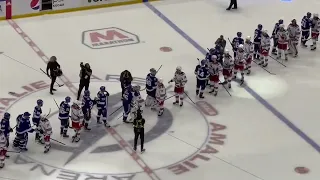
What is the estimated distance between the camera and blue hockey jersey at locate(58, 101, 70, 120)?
1533cm

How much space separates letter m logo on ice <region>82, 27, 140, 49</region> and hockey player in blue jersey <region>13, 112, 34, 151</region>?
5620 millimetres

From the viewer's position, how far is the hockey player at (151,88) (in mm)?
16625

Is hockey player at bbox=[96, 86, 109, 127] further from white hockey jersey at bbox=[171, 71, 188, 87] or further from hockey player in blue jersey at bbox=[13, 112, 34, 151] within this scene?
white hockey jersey at bbox=[171, 71, 188, 87]

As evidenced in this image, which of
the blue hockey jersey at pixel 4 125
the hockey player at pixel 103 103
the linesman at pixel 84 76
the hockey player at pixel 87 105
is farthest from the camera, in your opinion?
the linesman at pixel 84 76

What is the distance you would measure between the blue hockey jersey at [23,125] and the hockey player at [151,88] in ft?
9.78

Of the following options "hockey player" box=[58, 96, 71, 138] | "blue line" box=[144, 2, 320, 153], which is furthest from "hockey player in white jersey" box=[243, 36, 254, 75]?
"hockey player" box=[58, 96, 71, 138]

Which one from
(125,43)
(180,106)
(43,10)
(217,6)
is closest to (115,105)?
(180,106)

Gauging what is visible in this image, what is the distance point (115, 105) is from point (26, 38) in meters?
4.57

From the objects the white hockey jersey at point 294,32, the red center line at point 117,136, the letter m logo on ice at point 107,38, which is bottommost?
the red center line at point 117,136

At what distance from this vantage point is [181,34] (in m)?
21.3

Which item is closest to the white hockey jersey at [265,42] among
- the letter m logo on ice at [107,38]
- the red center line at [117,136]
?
the letter m logo on ice at [107,38]

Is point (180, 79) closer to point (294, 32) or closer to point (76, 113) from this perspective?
point (76, 113)

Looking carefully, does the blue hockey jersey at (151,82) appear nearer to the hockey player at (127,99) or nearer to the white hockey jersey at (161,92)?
the white hockey jersey at (161,92)

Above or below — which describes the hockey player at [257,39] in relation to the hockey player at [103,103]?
above
